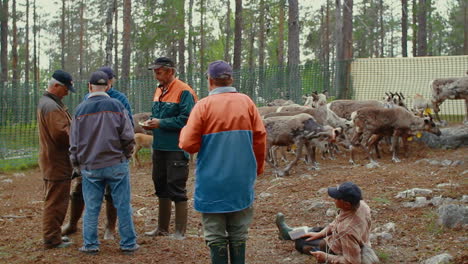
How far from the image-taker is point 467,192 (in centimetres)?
771

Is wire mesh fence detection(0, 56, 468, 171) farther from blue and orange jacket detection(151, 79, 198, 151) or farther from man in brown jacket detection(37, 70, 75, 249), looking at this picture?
blue and orange jacket detection(151, 79, 198, 151)

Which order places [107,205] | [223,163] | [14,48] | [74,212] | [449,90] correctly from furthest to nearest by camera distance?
1. [14,48]
2. [449,90]
3. [74,212]
4. [107,205]
5. [223,163]

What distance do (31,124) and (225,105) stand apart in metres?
12.4

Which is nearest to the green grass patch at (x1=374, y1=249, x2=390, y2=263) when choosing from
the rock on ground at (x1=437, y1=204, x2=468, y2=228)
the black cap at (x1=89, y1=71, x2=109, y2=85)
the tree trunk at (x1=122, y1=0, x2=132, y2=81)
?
the rock on ground at (x1=437, y1=204, x2=468, y2=228)

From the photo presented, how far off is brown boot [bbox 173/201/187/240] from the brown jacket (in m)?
1.34

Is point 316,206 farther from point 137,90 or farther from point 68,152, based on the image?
point 137,90

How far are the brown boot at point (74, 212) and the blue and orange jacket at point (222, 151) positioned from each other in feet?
9.15

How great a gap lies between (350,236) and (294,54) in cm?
1477

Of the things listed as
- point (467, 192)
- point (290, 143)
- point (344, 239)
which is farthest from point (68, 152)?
point (290, 143)

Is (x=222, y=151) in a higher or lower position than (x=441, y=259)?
higher

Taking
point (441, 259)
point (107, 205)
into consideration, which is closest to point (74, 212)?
point (107, 205)

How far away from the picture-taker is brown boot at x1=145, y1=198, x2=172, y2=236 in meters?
6.53

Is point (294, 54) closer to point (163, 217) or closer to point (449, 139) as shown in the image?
point (449, 139)

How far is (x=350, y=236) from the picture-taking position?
16.4 feet
